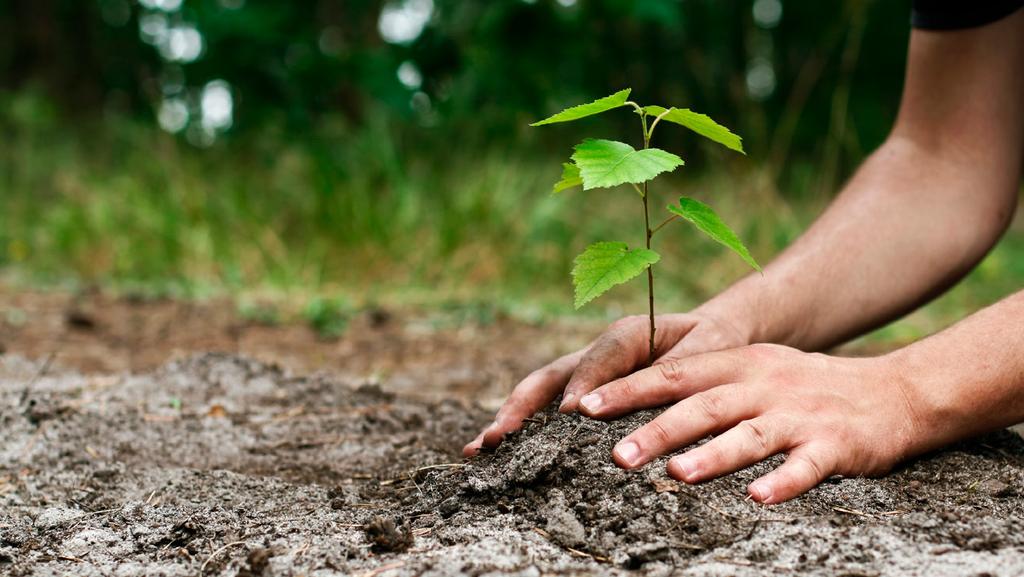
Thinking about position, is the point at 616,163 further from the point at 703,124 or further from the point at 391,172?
the point at 391,172

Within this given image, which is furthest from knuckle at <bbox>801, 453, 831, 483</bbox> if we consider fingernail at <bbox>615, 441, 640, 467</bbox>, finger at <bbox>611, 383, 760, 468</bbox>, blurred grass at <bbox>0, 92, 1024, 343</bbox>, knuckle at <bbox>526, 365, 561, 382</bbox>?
blurred grass at <bbox>0, 92, 1024, 343</bbox>

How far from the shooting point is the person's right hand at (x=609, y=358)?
1.55 meters

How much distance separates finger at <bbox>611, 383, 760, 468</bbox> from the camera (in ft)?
4.54

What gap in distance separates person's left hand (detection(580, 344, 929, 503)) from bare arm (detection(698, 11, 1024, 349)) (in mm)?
403

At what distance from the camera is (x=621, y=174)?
1.23 metres

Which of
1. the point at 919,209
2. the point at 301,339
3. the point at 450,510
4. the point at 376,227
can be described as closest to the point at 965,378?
the point at 919,209

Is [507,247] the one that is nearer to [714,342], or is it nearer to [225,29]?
[225,29]

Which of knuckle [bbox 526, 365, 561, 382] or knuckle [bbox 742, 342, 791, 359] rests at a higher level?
knuckle [bbox 526, 365, 561, 382]

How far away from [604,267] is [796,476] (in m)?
A: 0.42

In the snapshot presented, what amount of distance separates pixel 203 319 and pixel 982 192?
111 inches

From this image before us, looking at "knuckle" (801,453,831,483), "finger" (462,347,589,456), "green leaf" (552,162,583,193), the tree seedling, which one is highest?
"green leaf" (552,162,583,193)

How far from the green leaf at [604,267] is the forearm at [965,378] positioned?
48 centimetres

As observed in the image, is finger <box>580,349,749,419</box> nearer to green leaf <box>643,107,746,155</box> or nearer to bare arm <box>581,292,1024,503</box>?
bare arm <box>581,292,1024,503</box>

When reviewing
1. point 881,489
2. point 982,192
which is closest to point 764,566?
point 881,489
